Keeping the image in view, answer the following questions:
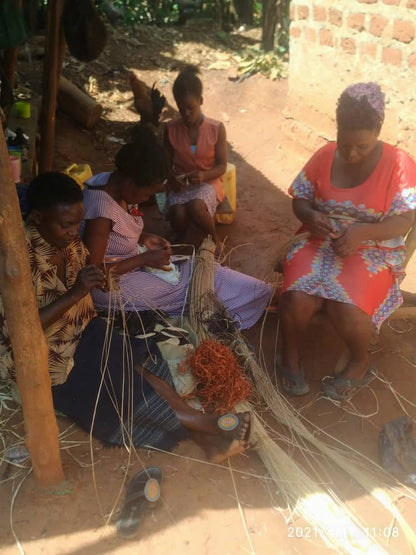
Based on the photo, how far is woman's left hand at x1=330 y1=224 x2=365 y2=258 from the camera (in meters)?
2.87

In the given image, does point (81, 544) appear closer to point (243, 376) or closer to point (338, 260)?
point (243, 376)

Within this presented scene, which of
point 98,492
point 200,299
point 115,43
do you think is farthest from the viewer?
point 115,43

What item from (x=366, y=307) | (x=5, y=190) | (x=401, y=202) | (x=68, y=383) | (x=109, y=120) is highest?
(x=5, y=190)

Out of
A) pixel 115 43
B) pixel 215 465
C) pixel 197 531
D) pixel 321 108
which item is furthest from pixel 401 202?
pixel 115 43

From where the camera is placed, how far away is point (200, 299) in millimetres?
3309

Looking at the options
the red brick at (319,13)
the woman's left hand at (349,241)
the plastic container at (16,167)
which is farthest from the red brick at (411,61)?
the plastic container at (16,167)

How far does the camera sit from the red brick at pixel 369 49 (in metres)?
4.87

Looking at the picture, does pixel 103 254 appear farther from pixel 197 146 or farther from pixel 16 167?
pixel 197 146

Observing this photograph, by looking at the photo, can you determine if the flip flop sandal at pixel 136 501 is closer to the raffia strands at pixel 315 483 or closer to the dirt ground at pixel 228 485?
the dirt ground at pixel 228 485

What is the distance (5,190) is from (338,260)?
1856 millimetres

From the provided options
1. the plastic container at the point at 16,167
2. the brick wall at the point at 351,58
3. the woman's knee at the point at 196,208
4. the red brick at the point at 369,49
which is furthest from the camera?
the red brick at the point at 369,49

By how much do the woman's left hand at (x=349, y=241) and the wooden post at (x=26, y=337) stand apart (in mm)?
1597

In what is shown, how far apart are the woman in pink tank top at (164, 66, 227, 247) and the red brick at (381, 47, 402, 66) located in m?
1.70

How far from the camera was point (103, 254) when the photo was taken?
9.45ft
